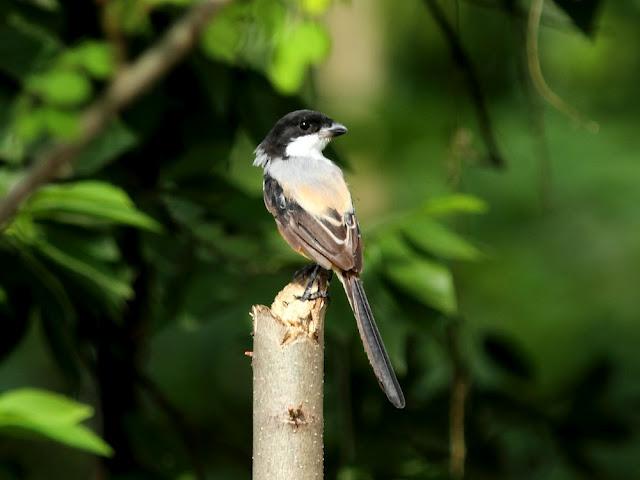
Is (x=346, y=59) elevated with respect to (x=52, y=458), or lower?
elevated

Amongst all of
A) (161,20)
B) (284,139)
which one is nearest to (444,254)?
(284,139)

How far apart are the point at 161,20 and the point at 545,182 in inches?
68.8

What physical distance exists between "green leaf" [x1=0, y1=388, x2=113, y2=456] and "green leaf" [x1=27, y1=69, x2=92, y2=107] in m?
1.14

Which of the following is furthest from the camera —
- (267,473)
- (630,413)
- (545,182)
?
(630,413)

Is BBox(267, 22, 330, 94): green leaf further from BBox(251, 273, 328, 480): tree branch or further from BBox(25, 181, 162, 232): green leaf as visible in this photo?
BBox(251, 273, 328, 480): tree branch

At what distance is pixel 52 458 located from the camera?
22.7 feet

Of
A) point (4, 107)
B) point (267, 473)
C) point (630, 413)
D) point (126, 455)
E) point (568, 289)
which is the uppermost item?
point (4, 107)

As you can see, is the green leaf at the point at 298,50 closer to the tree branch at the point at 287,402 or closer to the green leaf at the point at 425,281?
the green leaf at the point at 425,281

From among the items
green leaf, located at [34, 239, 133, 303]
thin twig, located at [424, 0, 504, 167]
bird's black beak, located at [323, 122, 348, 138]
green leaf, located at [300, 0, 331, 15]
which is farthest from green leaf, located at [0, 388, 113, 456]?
thin twig, located at [424, 0, 504, 167]

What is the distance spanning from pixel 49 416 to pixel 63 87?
1.28 meters

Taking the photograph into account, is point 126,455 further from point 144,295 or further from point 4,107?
point 4,107

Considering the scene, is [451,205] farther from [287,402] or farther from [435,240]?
[287,402]

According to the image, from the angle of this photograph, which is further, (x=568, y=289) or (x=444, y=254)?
(x=568, y=289)

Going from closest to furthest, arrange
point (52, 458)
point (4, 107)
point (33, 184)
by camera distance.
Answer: point (33, 184), point (4, 107), point (52, 458)
